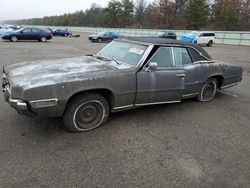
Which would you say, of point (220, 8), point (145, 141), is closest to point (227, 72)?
point (145, 141)

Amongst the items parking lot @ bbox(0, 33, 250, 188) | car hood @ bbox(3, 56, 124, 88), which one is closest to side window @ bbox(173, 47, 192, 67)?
parking lot @ bbox(0, 33, 250, 188)

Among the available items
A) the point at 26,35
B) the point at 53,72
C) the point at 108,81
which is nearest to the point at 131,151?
the point at 108,81

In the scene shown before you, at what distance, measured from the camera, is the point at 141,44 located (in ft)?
14.6

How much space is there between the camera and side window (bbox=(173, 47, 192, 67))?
15.2 ft

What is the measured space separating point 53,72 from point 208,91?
3.75 m

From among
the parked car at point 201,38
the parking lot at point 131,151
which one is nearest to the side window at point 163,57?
the parking lot at point 131,151

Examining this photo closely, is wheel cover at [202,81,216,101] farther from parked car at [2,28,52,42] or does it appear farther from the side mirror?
parked car at [2,28,52,42]

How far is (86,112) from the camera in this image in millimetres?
3740

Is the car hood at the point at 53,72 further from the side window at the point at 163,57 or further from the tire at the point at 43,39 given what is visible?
the tire at the point at 43,39

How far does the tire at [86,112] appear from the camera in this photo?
11.7 feet

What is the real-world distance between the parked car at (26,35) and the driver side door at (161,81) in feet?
69.2

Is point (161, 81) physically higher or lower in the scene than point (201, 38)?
lower

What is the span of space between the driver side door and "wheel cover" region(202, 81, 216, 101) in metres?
1.10

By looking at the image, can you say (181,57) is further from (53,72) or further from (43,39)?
(43,39)
